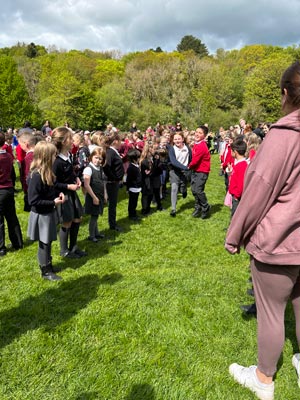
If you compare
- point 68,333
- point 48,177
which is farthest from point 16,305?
point 48,177

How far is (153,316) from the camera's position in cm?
373

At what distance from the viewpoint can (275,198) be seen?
7.12 ft

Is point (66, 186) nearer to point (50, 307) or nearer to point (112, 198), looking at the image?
point (50, 307)

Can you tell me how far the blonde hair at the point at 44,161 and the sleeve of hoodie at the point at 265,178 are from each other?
290 cm

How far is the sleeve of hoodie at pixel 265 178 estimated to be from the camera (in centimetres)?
205

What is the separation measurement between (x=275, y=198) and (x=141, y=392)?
6.59 ft

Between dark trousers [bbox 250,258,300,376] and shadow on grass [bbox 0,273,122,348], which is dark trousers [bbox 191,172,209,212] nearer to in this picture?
shadow on grass [bbox 0,273,122,348]

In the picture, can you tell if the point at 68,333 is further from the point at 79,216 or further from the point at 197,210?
the point at 197,210

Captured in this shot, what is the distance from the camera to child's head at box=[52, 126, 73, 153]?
4781 mm

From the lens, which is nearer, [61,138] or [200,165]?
[61,138]

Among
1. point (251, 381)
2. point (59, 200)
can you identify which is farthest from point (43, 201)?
point (251, 381)

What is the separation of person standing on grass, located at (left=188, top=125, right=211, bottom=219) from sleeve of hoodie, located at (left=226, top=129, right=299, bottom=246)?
5365 mm

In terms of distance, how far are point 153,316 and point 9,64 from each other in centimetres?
4386

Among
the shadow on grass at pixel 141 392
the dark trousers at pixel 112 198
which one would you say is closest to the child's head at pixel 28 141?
the dark trousers at pixel 112 198
